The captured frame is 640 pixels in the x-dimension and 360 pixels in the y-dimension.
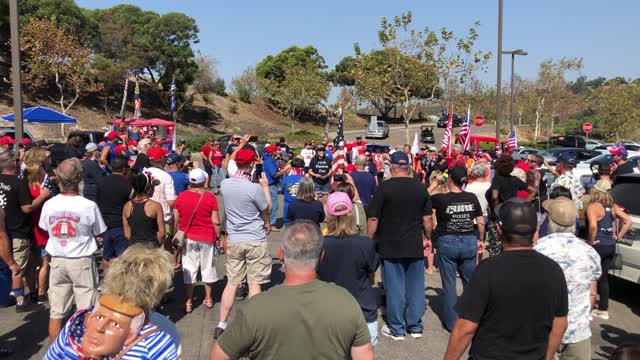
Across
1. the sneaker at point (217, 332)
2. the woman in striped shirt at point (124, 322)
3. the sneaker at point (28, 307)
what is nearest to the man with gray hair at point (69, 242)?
the sneaker at point (217, 332)

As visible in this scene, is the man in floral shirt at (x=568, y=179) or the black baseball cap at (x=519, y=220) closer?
the black baseball cap at (x=519, y=220)

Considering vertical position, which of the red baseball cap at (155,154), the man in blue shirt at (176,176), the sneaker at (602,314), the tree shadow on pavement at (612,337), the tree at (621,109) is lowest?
the tree shadow on pavement at (612,337)

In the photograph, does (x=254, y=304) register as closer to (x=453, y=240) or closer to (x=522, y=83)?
(x=453, y=240)

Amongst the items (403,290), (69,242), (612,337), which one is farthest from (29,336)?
(612,337)

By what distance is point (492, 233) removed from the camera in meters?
6.76

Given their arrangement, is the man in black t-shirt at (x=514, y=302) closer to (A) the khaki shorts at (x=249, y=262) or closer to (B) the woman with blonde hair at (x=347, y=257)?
(B) the woman with blonde hair at (x=347, y=257)

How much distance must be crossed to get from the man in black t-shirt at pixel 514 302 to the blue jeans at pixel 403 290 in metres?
2.46

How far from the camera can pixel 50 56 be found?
1411 inches

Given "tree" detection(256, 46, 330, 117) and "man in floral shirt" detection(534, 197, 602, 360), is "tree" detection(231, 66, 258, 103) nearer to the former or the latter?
"tree" detection(256, 46, 330, 117)

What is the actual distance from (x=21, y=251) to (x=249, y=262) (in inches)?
106

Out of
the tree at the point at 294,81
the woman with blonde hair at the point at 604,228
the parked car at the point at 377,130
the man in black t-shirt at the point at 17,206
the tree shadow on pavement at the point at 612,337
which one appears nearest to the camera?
the tree shadow on pavement at the point at 612,337

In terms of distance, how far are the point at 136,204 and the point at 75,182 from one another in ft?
3.35

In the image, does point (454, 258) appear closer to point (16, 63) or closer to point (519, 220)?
point (519, 220)

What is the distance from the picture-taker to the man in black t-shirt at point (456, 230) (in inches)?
215
